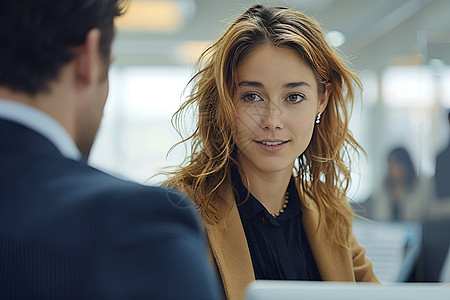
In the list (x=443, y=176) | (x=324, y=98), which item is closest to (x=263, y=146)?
(x=324, y=98)

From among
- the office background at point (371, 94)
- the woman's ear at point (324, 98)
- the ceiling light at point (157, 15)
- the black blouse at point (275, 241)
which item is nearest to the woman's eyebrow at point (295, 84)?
the woman's ear at point (324, 98)

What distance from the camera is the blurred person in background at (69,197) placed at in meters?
0.46

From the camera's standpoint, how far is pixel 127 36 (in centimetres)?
556

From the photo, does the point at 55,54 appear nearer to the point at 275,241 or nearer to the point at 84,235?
the point at 84,235

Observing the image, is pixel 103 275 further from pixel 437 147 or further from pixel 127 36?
pixel 127 36

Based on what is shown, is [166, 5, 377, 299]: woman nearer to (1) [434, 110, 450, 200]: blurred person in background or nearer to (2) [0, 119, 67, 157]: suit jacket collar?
(2) [0, 119, 67, 157]: suit jacket collar

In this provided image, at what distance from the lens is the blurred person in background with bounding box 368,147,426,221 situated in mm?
4469

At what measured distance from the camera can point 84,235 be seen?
1.53 ft

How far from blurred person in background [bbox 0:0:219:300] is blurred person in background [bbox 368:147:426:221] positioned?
4278 mm

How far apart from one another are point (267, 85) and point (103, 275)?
720 mm

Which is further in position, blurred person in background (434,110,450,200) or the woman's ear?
blurred person in background (434,110,450,200)

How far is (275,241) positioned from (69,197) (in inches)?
30.0

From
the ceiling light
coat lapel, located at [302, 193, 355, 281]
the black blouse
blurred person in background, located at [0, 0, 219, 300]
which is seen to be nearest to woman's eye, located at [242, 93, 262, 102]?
the black blouse

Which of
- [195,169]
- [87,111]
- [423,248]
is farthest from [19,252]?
[423,248]
